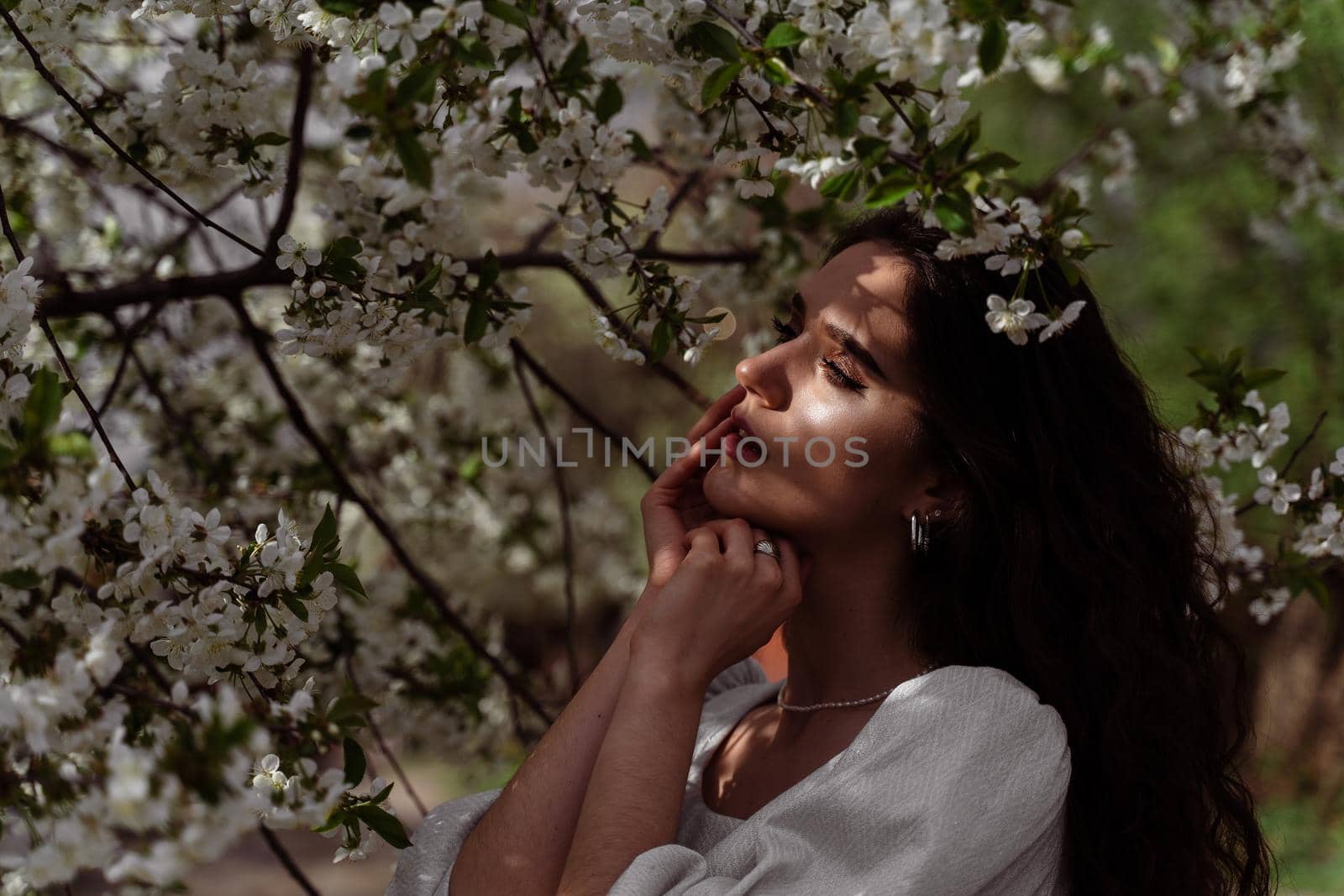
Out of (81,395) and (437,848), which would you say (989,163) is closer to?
(81,395)

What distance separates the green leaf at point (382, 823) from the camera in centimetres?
114

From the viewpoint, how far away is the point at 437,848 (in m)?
1.49

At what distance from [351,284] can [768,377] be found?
0.56 m

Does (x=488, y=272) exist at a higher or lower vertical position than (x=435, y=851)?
higher

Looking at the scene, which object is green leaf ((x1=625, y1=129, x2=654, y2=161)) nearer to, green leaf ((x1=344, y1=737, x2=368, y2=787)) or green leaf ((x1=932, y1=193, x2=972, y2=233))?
green leaf ((x1=932, y1=193, x2=972, y2=233))

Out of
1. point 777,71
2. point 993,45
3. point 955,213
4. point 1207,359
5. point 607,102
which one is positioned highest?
point 607,102

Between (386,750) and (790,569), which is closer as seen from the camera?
(790,569)

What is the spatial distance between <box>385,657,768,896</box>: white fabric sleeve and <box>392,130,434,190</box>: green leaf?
36.6 inches

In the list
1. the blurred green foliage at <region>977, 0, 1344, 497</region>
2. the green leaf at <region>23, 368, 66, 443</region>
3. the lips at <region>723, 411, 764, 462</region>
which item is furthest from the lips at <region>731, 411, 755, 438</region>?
the blurred green foliage at <region>977, 0, 1344, 497</region>

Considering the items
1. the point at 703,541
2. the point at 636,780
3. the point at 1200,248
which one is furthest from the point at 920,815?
the point at 1200,248

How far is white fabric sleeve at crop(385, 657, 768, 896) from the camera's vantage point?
147 centimetres

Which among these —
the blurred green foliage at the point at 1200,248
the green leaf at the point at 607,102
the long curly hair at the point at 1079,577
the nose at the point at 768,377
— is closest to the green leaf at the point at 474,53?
the green leaf at the point at 607,102

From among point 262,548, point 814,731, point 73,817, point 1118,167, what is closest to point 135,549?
point 262,548

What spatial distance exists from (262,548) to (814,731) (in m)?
0.81
